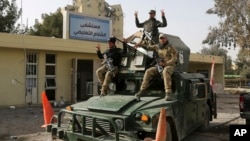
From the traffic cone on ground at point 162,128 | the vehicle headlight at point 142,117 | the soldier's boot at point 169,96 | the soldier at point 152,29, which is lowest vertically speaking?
the traffic cone on ground at point 162,128

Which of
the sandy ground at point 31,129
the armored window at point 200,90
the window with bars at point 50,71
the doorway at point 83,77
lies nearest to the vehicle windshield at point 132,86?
the armored window at point 200,90

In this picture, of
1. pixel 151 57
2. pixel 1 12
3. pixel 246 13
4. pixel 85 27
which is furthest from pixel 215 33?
pixel 151 57

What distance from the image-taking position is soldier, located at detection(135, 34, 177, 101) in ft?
25.1

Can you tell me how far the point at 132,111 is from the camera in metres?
6.64

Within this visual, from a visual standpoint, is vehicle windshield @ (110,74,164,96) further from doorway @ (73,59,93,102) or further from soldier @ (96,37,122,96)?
doorway @ (73,59,93,102)

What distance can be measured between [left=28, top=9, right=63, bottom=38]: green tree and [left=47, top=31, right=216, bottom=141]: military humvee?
133ft

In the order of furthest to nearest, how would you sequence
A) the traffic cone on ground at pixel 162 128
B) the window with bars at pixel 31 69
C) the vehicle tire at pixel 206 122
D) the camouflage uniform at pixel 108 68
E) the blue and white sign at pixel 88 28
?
the blue and white sign at pixel 88 28
the window with bars at pixel 31 69
the vehicle tire at pixel 206 122
the camouflage uniform at pixel 108 68
the traffic cone on ground at pixel 162 128

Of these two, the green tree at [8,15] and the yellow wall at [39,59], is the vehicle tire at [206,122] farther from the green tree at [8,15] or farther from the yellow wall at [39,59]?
the green tree at [8,15]

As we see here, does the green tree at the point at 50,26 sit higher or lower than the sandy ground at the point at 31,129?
higher

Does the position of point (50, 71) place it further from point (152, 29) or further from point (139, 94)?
point (139, 94)

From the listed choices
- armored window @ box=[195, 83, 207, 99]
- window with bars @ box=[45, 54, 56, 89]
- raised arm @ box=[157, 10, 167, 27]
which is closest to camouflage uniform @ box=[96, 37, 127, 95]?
raised arm @ box=[157, 10, 167, 27]

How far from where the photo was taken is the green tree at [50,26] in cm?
4877

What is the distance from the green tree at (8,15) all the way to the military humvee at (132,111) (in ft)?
97.3

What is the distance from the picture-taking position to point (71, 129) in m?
7.08
